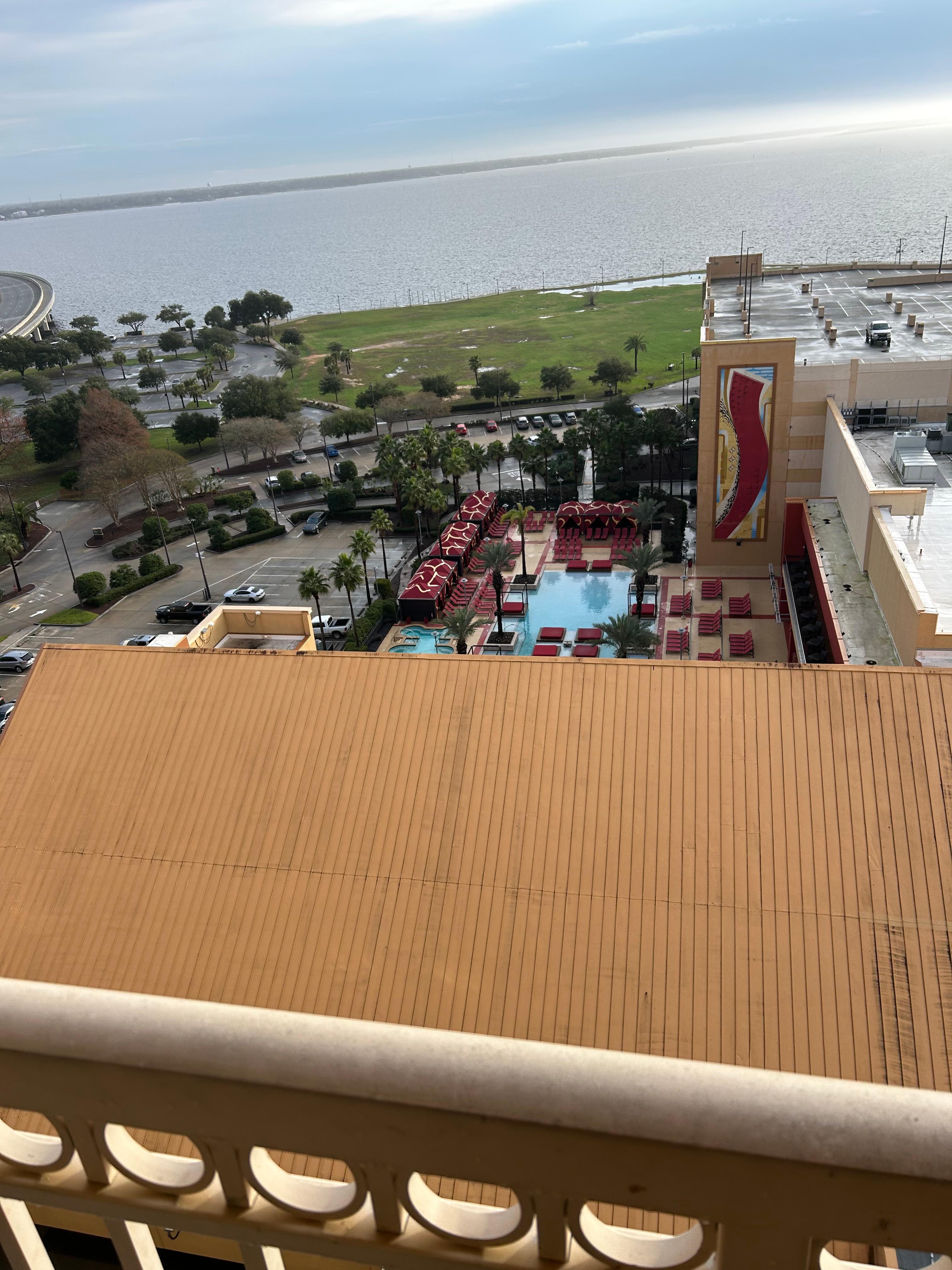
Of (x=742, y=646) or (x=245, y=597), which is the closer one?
(x=742, y=646)

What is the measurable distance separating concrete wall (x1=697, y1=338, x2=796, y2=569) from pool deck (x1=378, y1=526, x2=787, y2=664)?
102 centimetres

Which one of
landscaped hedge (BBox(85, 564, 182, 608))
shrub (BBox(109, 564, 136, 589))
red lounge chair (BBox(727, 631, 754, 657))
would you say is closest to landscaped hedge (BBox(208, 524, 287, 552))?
landscaped hedge (BBox(85, 564, 182, 608))

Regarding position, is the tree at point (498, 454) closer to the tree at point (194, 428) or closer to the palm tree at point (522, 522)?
the palm tree at point (522, 522)

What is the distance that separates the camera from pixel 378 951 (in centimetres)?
1775

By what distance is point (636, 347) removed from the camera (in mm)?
98812

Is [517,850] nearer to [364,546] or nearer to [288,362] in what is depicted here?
[364,546]

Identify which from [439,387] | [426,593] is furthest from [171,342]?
[426,593]

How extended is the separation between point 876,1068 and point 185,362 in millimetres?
132329

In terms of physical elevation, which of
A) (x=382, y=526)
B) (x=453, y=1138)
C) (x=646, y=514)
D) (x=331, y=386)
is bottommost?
(x=382, y=526)

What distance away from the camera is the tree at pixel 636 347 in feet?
324

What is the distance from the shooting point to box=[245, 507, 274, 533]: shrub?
62.4 meters

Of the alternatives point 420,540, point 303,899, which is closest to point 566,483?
point 420,540

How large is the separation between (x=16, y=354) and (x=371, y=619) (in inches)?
3566

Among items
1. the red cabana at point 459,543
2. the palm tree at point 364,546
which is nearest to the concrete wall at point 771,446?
the red cabana at point 459,543
